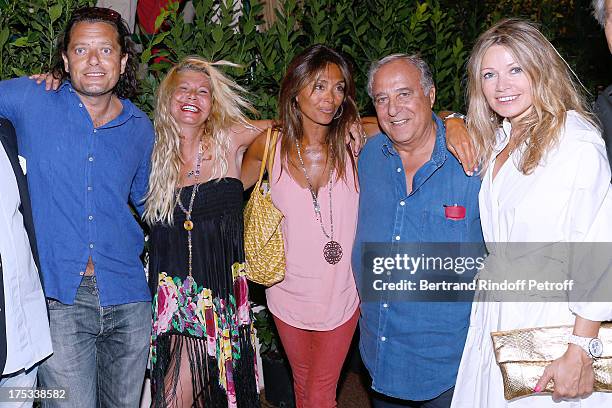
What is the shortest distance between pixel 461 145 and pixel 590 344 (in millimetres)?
1012

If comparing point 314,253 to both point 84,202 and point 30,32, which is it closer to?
point 84,202

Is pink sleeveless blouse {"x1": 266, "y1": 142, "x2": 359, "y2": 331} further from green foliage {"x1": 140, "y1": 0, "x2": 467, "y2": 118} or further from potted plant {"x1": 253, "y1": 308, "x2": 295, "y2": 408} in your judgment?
potted plant {"x1": 253, "y1": 308, "x2": 295, "y2": 408}

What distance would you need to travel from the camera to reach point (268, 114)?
4.17 meters

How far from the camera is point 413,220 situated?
299 centimetres

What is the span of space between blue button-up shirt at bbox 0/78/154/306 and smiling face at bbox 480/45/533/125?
5.39ft

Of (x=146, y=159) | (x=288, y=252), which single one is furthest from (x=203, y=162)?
(x=288, y=252)

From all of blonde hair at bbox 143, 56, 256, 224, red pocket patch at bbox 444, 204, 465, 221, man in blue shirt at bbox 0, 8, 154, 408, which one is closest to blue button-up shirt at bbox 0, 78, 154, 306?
man in blue shirt at bbox 0, 8, 154, 408

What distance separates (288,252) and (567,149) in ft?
4.91

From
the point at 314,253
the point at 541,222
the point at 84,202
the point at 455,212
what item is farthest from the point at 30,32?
the point at 541,222

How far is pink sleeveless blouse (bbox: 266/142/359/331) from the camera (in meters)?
3.32

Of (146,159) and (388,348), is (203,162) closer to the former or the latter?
(146,159)

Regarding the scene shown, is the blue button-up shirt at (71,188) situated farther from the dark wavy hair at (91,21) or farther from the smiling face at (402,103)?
the smiling face at (402,103)

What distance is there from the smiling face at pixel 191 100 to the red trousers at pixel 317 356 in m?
1.10

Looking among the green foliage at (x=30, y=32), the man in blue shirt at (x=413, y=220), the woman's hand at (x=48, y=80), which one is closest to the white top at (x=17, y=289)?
the woman's hand at (x=48, y=80)
